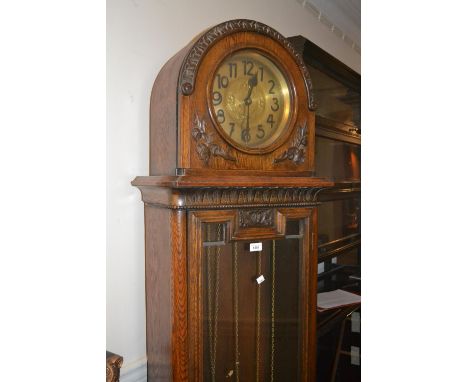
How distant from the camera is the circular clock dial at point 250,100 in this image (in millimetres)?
1033

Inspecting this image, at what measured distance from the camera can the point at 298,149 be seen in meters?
1.16

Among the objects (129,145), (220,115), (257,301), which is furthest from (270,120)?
(257,301)

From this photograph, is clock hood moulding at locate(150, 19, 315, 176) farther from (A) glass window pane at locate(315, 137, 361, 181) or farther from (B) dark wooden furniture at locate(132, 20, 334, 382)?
(A) glass window pane at locate(315, 137, 361, 181)

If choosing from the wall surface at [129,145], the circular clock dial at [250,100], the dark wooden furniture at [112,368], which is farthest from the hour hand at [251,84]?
the dark wooden furniture at [112,368]

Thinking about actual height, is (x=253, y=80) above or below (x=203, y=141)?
above

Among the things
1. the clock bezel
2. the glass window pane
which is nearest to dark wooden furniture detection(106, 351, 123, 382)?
the clock bezel

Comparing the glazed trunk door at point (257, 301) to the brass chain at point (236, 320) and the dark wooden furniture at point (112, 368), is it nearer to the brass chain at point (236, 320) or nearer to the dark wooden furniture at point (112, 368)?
the brass chain at point (236, 320)

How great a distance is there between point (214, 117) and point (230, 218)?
266 millimetres

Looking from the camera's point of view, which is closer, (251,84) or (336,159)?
(251,84)

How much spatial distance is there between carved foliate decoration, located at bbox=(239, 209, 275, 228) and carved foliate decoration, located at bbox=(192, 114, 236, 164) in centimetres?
18

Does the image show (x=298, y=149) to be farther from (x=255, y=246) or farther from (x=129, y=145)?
(x=129, y=145)
